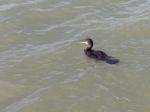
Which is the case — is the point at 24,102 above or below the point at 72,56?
below

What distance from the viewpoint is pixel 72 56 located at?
41.7 feet

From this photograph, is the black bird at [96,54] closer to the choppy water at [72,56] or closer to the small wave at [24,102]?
the choppy water at [72,56]

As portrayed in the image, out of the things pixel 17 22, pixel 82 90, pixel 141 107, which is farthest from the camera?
pixel 17 22

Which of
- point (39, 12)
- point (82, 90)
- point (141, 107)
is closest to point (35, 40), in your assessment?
point (39, 12)

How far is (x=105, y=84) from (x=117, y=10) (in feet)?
15.3

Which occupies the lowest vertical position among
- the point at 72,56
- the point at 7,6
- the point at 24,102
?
the point at 24,102

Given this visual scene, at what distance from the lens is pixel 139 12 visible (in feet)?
48.9

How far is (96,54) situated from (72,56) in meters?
0.68

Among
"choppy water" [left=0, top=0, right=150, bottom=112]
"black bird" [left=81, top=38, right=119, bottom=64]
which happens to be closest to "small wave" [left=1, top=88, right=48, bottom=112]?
"choppy water" [left=0, top=0, right=150, bottom=112]

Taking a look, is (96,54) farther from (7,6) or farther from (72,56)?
(7,6)

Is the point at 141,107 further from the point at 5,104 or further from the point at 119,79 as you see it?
the point at 5,104

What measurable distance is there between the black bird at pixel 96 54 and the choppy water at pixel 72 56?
0.15 metres

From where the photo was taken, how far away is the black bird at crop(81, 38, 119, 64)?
1218 cm

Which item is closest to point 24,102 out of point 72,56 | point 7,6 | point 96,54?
point 72,56
